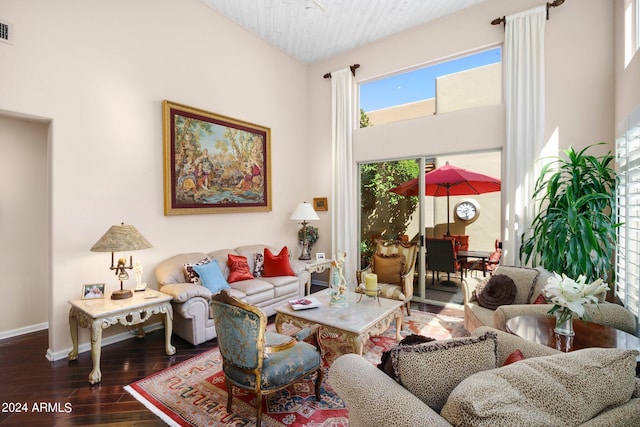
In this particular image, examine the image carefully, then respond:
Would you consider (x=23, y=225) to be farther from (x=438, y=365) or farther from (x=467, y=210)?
(x=467, y=210)

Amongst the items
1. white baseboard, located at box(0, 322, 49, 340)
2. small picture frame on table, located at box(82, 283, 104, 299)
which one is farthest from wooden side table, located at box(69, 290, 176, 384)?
white baseboard, located at box(0, 322, 49, 340)

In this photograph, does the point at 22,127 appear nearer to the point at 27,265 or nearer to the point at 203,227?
the point at 27,265

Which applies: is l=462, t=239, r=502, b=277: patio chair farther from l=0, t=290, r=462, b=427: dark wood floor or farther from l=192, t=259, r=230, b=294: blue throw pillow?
l=0, t=290, r=462, b=427: dark wood floor

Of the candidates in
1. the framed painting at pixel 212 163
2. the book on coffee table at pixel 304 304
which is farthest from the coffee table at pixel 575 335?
the framed painting at pixel 212 163

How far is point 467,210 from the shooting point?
188 inches

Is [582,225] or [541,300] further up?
[582,225]

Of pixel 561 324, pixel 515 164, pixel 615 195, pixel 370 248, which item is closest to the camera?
pixel 561 324

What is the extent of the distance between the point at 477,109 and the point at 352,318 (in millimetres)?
3633

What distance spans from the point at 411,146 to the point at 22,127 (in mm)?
5285

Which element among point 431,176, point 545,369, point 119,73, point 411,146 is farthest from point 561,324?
point 119,73

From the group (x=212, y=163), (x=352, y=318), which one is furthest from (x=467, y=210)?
(x=212, y=163)

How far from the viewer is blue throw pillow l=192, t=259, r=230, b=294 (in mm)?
3768

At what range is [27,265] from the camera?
3777 mm

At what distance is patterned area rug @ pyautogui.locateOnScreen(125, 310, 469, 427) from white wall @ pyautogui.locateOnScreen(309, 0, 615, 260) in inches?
137
